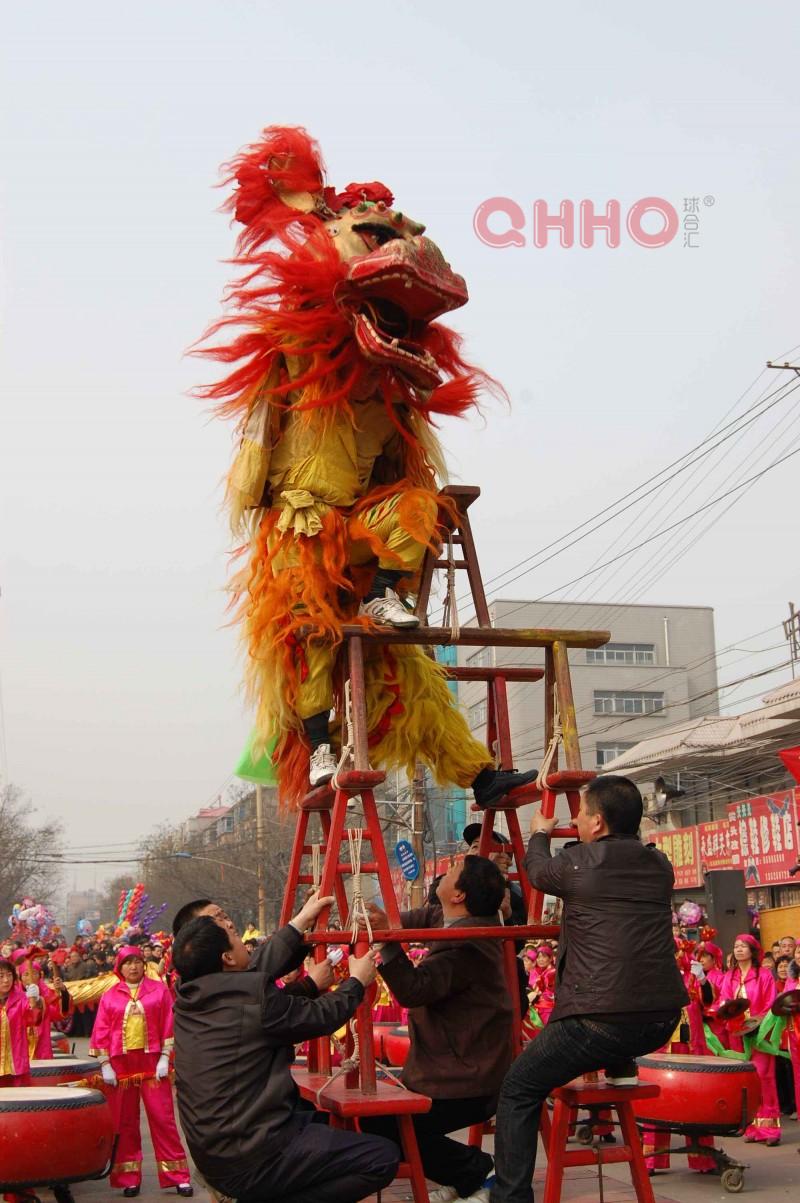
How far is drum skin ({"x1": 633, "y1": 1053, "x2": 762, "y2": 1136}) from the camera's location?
7.46 meters

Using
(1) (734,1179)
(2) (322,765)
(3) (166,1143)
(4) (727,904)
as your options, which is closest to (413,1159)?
(2) (322,765)

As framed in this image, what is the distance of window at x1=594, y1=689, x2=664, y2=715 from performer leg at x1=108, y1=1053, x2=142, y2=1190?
3364 centimetres

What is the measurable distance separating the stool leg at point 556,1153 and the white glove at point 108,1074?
192 inches

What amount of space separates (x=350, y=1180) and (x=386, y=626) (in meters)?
1.98

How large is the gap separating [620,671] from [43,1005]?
34152mm

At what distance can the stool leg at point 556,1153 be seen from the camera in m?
4.30

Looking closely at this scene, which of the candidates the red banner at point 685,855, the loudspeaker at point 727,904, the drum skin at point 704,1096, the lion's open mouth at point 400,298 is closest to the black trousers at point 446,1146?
the drum skin at point 704,1096

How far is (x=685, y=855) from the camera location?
928 inches

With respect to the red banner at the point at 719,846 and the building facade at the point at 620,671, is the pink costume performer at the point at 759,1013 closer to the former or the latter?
the red banner at the point at 719,846

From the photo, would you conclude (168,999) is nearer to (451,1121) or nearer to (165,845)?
(451,1121)

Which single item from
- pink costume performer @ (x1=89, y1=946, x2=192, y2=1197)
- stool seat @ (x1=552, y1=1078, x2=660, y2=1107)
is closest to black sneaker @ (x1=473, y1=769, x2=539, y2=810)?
stool seat @ (x1=552, y1=1078, x2=660, y2=1107)

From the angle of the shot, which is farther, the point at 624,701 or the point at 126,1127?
the point at 624,701

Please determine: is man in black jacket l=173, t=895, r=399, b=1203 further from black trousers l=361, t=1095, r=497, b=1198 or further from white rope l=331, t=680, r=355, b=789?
white rope l=331, t=680, r=355, b=789

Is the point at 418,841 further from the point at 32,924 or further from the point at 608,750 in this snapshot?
the point at 608,750
